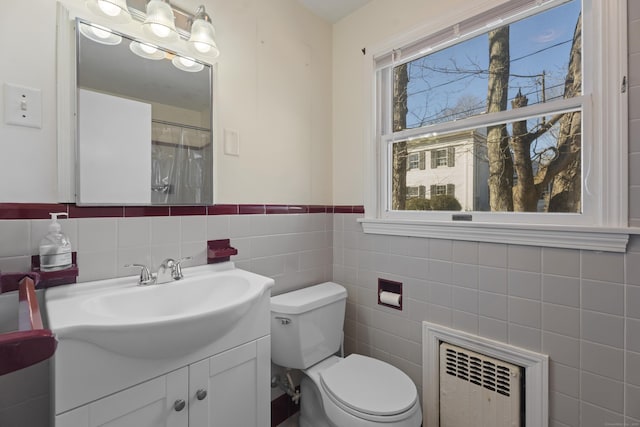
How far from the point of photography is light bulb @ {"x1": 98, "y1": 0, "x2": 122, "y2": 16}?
101 centimetres

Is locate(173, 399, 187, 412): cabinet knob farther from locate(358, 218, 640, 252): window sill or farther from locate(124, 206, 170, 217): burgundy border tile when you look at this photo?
locate(358, 218, 640, 252): window sill

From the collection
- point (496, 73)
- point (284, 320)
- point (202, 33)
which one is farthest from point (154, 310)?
point (496, 73)

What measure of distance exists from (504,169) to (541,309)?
62 centimetres

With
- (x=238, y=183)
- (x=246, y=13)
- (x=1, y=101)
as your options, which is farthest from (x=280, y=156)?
(x=1, y=101)

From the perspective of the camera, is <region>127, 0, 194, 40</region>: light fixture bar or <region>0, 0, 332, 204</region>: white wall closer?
<region>0, 0, 332, 204</region>: white wall

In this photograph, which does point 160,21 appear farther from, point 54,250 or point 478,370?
point 478,370

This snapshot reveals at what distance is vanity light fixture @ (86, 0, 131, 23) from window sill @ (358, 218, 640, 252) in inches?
56.7

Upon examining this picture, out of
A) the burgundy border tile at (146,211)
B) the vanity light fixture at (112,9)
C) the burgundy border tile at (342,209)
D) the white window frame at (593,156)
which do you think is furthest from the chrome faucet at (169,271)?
the white window frame at (593,156)

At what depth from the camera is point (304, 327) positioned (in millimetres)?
1449

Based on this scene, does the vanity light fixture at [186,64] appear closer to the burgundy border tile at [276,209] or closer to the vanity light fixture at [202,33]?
the vanity light fixture at [202,33]

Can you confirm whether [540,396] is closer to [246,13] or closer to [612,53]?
[612,53]

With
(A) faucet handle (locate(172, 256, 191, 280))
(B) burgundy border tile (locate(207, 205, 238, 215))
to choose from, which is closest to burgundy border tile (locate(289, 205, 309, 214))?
(B) burgundy border tile (locate(207, 205, 238, 215))

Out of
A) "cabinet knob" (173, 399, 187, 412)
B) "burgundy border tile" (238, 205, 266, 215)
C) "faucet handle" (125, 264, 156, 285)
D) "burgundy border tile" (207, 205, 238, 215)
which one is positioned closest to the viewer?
"cabinet knob" (173, 399, 187, 412)

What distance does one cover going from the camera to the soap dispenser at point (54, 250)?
3.03 feet
